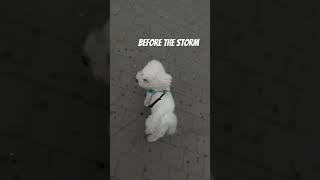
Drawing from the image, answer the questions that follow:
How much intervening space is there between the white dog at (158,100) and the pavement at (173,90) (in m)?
0.12

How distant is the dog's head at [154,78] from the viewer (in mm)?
1445

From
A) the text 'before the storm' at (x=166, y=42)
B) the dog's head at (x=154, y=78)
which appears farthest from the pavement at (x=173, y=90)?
the dog's head at (x=154, y=78)

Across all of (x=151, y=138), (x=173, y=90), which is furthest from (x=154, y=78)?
(x=151, y=138)

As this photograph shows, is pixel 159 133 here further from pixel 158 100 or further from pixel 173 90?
pixel 173 90

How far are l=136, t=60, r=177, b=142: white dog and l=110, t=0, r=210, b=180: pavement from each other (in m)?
0.12

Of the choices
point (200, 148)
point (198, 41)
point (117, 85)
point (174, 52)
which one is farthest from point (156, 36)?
point (200, 148)

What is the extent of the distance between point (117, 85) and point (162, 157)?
460 mm

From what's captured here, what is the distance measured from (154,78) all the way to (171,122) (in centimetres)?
24

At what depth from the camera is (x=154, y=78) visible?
4.75ft

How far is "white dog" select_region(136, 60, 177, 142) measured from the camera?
1449mm

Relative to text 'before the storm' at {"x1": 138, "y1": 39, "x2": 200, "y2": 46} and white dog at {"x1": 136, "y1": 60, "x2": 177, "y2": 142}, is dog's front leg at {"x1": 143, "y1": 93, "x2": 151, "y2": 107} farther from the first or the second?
text 'before the storm' at {"x1": 138, "y1": 39, "x2": 200, "y2": 46}

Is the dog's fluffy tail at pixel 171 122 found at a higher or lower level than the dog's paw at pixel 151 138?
higher

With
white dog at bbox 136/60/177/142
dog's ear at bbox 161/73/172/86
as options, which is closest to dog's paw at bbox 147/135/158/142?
white dog at bbox 136/60/177/142

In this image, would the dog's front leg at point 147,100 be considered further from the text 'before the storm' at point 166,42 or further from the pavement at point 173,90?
the text 'before the storm' at point 166,42
